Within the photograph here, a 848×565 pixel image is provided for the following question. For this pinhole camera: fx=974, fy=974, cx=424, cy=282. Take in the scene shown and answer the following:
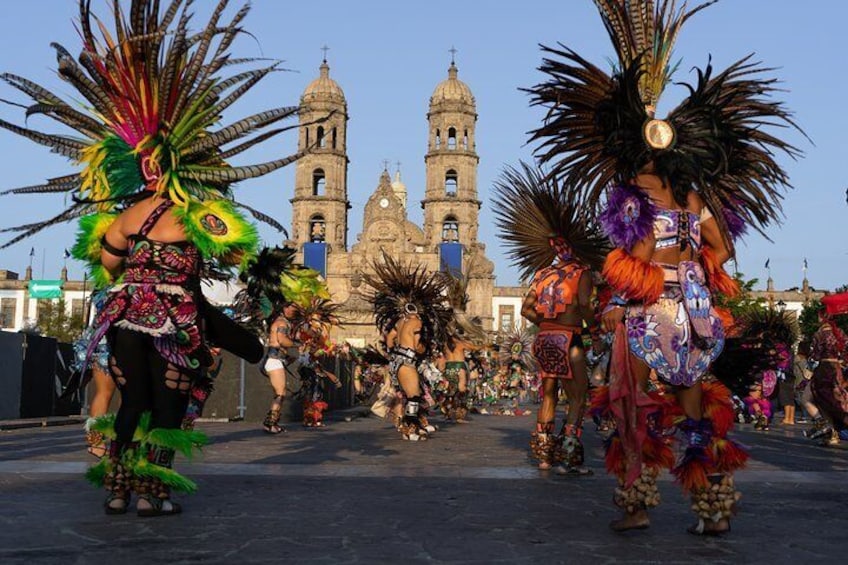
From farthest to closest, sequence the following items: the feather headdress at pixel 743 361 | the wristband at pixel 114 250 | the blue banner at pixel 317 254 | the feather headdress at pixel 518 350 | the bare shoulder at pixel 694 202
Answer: the blue banner at pixel 317 254 < the feather headdress at pixel 518 350 < the wristband at pixel 114 250 < the feather headdress at pixel 743 361 < the bare shoulder at pixel 694 202

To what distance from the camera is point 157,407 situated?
560 cm

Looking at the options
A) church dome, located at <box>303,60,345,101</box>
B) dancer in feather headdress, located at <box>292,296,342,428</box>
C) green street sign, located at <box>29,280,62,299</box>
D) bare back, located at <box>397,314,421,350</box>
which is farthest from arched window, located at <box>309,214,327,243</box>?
bare back, located at <box>397,314,421,350</box>

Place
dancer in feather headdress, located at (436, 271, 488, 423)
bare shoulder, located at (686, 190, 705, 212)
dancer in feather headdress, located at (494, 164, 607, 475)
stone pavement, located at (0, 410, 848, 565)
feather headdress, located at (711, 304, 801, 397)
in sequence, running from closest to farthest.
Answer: stone pavement, located at (0, 410, 848, 565) < bare shoulder, located at (686, 190, 705, 212) < feather headdress, located at (711, 304, 801, 397) < dancer in feather headdress, located at (494, 164, 607, 475) < dancer in feather headdress, located at (436, 271, 488, 423)

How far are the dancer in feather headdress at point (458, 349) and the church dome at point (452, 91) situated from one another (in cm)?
7128

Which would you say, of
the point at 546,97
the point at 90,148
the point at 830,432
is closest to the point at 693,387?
the point at 546,97

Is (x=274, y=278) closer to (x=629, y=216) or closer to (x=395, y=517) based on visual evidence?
(x=395, y=517)

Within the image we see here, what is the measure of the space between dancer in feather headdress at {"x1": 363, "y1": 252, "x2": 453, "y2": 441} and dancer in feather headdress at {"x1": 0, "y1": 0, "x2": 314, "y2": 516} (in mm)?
6547

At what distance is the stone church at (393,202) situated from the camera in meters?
84.8

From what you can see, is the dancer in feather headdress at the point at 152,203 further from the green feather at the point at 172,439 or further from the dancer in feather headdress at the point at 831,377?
the dancer in feather headdress at the point at 831,377

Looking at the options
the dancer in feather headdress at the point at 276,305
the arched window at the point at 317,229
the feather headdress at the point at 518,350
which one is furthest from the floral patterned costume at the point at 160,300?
the arched window at the point at 317,229

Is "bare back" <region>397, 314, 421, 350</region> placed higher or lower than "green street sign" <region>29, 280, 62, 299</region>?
lower

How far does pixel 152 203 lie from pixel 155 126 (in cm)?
50

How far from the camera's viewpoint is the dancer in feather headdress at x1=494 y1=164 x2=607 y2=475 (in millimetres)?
8398

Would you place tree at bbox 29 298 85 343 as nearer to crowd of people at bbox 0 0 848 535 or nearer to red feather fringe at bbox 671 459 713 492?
crowd of people at bbox 0 0 848 535
